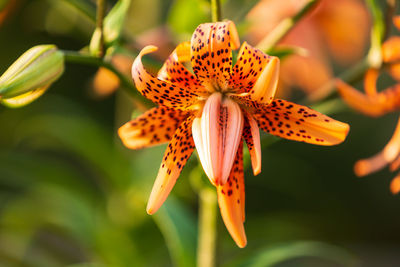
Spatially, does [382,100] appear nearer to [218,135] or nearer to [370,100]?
[370,100]

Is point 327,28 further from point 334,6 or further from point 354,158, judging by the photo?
point 354,158

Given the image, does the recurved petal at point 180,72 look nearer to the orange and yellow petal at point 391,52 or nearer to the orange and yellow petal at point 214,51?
the orange and yellow petal at point 214,51

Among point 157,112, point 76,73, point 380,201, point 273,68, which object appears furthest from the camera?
point 380,201

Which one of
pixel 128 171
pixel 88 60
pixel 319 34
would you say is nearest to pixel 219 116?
pixel 88 60

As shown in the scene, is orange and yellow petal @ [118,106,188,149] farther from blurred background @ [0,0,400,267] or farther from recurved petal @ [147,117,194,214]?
blurred background @ [0,0,400,267]

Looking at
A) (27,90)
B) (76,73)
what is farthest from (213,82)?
(76,73)

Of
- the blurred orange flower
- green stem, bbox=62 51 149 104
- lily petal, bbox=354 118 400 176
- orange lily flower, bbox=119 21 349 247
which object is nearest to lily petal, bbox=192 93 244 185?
orange lily flower, bbox=119 21 349 247

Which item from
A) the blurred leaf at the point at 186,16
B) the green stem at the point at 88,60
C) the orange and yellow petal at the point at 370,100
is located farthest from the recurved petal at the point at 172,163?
the blurred leaf at the point at 186,16
